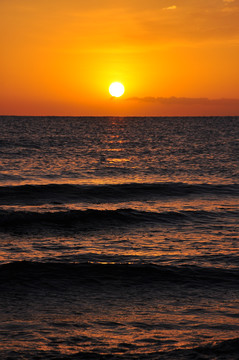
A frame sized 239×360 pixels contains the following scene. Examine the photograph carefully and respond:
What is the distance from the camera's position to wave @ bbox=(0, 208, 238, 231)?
69.6 feet

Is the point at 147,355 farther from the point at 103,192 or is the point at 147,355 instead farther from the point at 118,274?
the point at 103,192

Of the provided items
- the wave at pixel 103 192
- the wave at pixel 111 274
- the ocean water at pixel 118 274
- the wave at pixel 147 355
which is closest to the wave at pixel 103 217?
the ocean water at pixel 118 274

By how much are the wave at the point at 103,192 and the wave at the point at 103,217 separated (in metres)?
3.71

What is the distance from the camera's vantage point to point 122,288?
12.9 meters

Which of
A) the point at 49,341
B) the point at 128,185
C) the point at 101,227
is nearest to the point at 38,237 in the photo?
the point at 101,227

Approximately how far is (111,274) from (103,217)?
29.7 ft

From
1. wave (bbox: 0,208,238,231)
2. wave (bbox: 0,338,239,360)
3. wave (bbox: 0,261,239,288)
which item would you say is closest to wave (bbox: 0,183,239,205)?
wave (bbox: 0,208,238,231)

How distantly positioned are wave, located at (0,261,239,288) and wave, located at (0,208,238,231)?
6413 millimetres

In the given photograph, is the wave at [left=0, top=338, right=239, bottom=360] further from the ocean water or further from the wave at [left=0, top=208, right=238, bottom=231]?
the wave at [left=0, top=208, right=238, bottom=231]

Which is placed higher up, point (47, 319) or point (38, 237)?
point (38, 237)

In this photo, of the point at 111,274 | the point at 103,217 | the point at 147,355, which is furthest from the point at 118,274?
the point at 103,217

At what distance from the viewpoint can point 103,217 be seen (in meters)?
22.8

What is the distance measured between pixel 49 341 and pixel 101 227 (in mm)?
11483

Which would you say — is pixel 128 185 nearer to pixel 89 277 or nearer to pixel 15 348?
pixel 89 277
